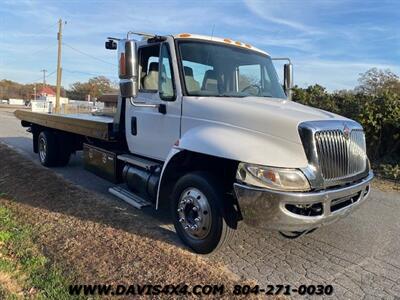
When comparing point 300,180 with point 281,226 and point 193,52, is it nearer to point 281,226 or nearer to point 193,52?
point 281,226

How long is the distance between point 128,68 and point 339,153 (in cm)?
255

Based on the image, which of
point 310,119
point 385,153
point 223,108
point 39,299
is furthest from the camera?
point 385,153

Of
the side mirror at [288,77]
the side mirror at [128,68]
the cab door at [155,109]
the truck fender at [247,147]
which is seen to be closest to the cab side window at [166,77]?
the cab door at [155,109]

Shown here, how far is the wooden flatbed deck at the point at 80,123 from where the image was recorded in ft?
20.6

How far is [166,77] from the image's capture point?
5055mm

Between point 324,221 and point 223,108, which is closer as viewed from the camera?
point 324,221

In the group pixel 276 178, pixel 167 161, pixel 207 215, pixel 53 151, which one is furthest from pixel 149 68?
pixel 53 151

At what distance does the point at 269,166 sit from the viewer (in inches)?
145

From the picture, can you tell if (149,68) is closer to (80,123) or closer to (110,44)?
(110,44)

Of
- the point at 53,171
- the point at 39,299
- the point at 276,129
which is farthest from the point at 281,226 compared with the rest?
the point at 53,171

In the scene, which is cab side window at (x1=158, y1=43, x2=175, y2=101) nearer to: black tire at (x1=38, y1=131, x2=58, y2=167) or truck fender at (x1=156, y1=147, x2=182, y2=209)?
truck fender at (x1=156, y1=147, x2=182, y2=209)

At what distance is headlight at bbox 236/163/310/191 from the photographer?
11.9 ft

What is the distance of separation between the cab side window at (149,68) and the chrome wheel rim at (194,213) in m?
1.67

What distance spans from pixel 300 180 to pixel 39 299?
2.51 metres
